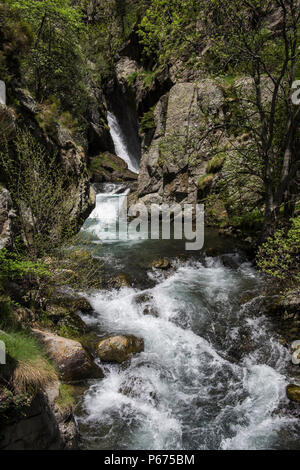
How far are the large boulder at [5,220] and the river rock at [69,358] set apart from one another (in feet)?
7.04

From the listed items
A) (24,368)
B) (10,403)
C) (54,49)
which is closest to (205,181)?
(54,49)

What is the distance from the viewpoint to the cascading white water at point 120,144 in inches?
1300

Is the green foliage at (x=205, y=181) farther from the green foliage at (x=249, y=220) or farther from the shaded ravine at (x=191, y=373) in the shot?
the shaded ravine at (x=191, y=373)

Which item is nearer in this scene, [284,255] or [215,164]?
[284,255]

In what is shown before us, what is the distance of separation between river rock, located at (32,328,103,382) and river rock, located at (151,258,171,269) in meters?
6.03

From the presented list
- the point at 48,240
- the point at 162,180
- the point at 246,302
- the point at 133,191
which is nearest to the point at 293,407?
the point at 246,302

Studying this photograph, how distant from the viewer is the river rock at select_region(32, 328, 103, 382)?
5.98 meters

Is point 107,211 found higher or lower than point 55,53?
lower

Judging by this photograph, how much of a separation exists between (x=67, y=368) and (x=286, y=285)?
23.2 ft

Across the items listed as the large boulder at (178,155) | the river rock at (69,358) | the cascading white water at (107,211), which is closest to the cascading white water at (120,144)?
the cascading white water at (107,211)

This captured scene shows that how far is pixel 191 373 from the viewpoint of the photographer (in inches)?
261

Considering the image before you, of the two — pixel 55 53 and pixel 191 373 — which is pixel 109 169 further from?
pixel 191 373

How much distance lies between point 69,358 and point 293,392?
4.92 meters
